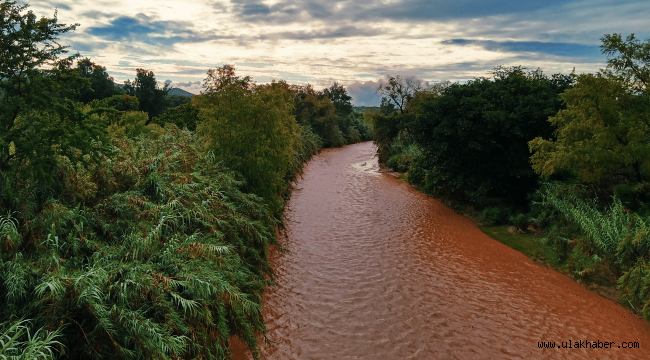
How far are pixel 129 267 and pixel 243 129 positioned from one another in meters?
6.91

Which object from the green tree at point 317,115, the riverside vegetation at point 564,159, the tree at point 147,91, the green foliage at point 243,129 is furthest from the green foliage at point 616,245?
the tree at point 147,91

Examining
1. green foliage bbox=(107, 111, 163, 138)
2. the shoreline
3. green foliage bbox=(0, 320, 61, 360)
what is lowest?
the shoreline

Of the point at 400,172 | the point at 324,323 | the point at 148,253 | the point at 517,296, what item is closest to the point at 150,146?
the point at 148,253

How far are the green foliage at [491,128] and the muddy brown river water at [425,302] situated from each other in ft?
8.92

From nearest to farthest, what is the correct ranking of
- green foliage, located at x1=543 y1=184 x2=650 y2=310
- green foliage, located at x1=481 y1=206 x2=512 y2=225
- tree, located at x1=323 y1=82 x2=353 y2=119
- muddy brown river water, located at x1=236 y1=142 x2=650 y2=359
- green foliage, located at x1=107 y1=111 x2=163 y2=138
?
muddy brown river water, located at x1=236 y1=142 x2=650 y2=359, green foliage, located at x1=543 y1=184 x2=650 y2=310, green foliage, located at x1=107 y1=111 x2=163 y2=138, green foliage, located at x1=481 y1=206 x2=512 y2=225, tree, located at x1=323 y1=82 x2=353 y2=119

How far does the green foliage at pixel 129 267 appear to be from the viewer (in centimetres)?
407

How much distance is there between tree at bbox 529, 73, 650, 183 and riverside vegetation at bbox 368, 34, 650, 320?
0.03 meters

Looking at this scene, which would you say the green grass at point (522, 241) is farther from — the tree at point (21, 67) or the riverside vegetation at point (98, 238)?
the tree at point (21, 67)

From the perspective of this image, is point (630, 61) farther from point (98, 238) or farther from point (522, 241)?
point (98, 238)

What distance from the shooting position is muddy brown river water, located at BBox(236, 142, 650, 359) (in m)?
7.20

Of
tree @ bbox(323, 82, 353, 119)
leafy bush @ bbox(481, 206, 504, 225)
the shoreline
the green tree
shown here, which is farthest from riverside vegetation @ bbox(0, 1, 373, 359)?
tree @ bbox(323, 82, 353, 119)

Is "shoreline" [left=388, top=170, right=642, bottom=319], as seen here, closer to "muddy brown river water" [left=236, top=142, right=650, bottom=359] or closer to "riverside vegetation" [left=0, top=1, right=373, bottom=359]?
"muddy brown river water" [left=236, top=142, right=650, bottom=359]

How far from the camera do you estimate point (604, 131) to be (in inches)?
433

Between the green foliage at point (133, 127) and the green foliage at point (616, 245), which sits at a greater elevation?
the green foliage at point (133, 127)
